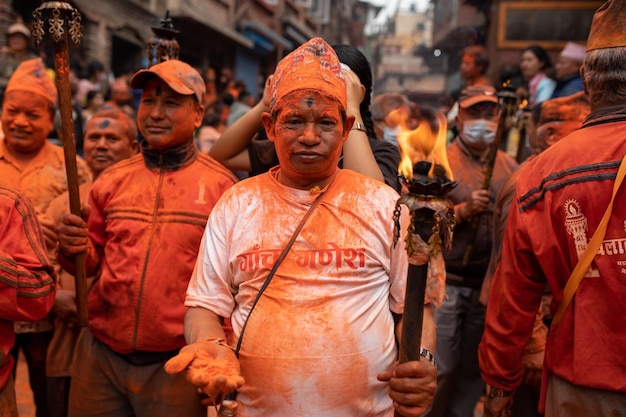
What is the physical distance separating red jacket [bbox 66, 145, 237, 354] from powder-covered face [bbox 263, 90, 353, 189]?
101 cm

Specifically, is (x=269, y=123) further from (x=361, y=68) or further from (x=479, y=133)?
(x=479, y=133)

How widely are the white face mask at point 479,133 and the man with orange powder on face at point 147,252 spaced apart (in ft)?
7.55

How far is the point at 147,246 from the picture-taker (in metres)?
3.07

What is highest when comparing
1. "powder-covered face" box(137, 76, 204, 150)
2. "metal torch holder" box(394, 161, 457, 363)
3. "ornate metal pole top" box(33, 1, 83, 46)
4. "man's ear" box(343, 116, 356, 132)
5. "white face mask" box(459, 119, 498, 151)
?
"white face mask" box(459, 119, 498, 151)

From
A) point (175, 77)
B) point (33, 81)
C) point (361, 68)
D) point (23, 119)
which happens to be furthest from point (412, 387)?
point (33, 81)

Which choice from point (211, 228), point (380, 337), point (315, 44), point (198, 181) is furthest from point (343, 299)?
point (198, 181)

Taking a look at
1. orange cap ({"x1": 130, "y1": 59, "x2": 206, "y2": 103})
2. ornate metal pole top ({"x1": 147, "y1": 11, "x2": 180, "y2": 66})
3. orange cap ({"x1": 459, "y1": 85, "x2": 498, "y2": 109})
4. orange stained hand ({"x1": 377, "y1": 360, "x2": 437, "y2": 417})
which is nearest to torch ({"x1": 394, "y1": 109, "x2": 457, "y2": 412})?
orange stained hand ({"x1": 377, "y1": 360, "x2": 437, "y2": 417})

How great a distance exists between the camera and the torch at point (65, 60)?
115 inches

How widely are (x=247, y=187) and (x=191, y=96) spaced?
1116 millimetres

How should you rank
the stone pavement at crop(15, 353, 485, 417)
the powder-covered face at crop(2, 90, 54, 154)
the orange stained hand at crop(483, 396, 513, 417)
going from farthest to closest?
the stone pavement at crop(15, 353, 485, 417) < the powder-covered face at crop(2, 90, 54, 154) < the orange stained hand at crop(483, 396, 513, 417)

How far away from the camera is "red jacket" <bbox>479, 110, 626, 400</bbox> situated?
91.6 inches

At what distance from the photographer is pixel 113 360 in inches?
122

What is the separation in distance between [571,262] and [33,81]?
337 cm

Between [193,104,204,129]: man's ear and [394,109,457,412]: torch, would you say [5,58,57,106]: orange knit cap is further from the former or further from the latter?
[394,109,457,412]: torch
